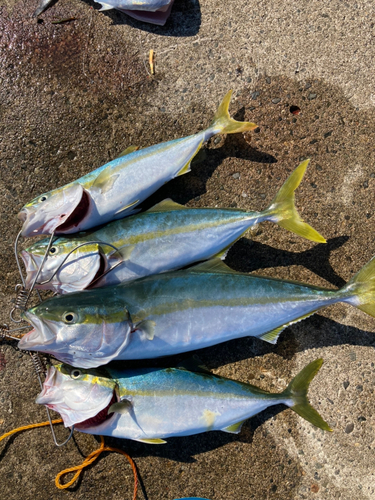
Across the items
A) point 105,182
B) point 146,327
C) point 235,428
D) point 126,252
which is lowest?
point 235,428

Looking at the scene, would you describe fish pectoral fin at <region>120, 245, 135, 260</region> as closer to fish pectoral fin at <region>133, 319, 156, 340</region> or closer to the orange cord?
fish pectoral fin at <region>133, 319, 156, 340</region>

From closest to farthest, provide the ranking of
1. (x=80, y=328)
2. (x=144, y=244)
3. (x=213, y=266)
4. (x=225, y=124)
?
(x=80, y=328), (x=144, y=244), (x=213, y=266), (x=225, y=124)

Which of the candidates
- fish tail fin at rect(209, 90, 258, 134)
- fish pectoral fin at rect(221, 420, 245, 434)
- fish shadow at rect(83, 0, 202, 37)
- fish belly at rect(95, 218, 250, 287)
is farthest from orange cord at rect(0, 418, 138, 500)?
fish shadow at rect(83, 0, 202, 37)

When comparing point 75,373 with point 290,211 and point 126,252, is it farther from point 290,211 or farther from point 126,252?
point 290,211

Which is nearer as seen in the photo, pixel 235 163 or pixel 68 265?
pixel 68 265

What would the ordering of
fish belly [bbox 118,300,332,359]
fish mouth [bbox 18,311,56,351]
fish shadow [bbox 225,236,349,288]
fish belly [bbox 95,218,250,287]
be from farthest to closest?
fish shadow [bbox 225,236,349,288], fish belly [bbox 95,218,250,287], fish belly [bbox 118,300,332,359], fish mouth [bbox 18,311,56,351]

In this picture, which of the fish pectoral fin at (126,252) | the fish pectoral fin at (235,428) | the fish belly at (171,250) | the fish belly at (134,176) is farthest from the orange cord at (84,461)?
the fish belly at (134,176)

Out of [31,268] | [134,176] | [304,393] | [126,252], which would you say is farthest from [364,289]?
[31,268]

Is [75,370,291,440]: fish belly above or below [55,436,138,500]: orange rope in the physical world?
above
